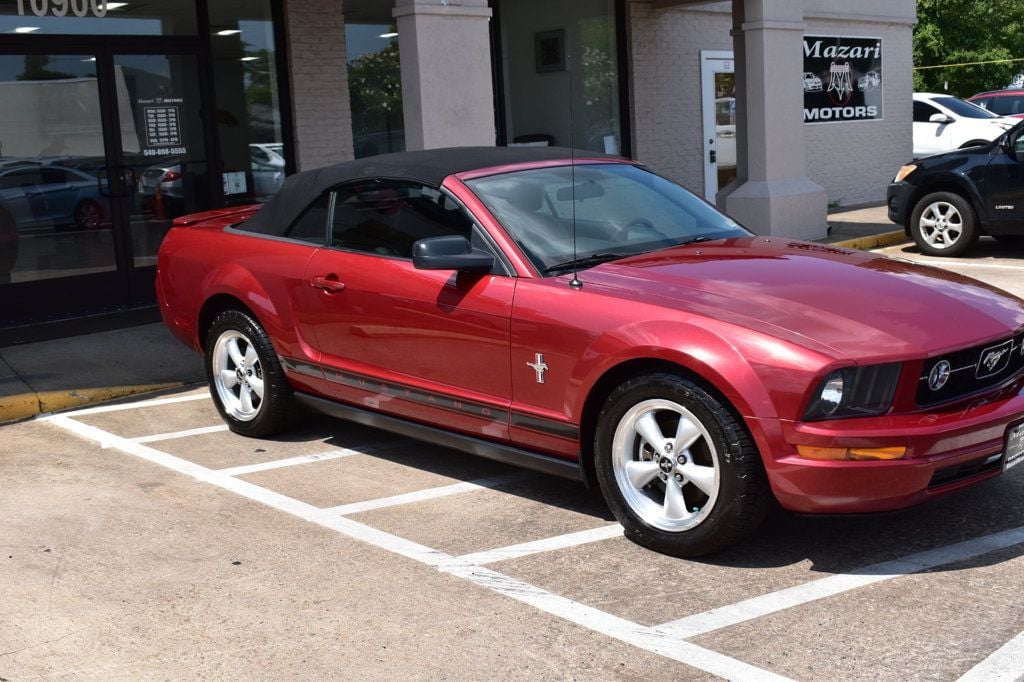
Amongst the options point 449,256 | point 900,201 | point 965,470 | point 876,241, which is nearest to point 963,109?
point 876,241

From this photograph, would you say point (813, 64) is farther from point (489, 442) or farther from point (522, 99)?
point (489, 442)

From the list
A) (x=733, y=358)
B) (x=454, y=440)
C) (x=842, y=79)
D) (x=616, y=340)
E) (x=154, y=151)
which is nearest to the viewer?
(x=733, y=358)

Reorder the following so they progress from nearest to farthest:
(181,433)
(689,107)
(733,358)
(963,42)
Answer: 1. (733,358)
2. (181,433)
3. (689,107)
4. (963,42)

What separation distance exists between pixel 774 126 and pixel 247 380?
8.67 meters

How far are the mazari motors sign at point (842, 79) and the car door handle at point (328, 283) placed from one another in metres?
14.0

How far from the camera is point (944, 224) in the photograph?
13289 mm

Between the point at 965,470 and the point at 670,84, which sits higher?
the point at 670,84

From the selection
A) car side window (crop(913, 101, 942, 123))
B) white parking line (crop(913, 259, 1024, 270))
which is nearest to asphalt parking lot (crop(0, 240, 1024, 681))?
white parking line (crop(913, 259, 1024, 270))

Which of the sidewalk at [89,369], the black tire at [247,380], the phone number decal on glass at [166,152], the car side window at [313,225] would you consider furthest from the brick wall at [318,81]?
the car side window at [313,225]

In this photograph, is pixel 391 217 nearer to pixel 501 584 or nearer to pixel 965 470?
pixel 501 584

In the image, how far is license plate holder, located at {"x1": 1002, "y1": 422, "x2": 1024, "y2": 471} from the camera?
4607 mm

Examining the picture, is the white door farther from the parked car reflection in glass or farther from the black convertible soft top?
the black convertible soft top

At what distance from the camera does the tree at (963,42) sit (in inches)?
1558

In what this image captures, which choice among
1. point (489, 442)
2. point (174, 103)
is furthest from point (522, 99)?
point (489, 442)
